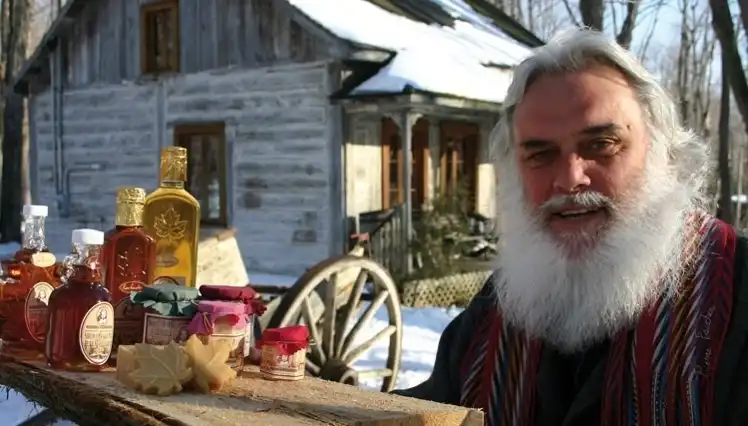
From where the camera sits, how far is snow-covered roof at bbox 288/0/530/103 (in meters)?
10.6

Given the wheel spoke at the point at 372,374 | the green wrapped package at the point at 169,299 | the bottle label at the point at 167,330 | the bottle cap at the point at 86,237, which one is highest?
the bottle cap at the point at 86,237

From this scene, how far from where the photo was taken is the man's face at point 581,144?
6.72ft

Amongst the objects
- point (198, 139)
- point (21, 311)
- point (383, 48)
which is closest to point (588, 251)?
point (21, 311)

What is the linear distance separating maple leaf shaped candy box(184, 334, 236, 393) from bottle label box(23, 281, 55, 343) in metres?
0.48

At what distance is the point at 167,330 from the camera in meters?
1.74

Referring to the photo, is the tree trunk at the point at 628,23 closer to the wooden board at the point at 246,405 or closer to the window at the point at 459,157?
the window at the point at 459,157

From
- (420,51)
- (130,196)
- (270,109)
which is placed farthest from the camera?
(270,109)

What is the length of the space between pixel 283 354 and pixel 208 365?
228mm

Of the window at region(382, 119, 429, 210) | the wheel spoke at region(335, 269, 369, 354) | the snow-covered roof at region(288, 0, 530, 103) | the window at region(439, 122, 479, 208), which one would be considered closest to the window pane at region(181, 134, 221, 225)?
the window at region(382, 119, 429, 210)

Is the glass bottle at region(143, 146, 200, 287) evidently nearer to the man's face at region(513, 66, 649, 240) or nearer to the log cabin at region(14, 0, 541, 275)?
the man's face at region(513, 66, 649, 240)

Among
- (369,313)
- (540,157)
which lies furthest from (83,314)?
(369,313)

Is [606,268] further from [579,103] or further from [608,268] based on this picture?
[579,103]

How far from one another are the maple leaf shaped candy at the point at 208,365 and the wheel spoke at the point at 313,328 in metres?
2.95

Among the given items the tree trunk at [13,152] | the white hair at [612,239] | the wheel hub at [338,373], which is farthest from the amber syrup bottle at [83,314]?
the tree trunk at [13,152]
